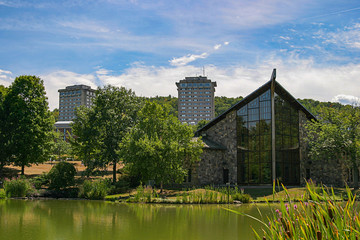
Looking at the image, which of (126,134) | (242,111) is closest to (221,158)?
(242,111)

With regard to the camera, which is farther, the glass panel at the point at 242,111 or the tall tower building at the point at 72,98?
the tall tower building at the point at 72,98

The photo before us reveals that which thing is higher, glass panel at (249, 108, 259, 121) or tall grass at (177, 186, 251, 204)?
glass panel at (249, 108, 259, 121)

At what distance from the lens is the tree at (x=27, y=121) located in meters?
36.2

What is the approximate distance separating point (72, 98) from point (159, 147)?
173507mm

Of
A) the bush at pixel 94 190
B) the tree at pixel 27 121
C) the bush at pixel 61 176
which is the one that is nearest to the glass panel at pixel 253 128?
the bush at pixel 94 190

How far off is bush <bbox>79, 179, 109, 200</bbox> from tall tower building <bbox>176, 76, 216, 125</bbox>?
455 feet

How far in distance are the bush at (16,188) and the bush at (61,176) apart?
8.29ft

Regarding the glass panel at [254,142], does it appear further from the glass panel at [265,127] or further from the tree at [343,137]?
the tree at [343,137]

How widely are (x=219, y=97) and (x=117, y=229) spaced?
555ft

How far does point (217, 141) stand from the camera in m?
38.9

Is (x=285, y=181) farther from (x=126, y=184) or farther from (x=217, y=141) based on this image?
(x=126, y=184)

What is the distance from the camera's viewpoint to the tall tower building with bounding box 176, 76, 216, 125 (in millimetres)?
169375

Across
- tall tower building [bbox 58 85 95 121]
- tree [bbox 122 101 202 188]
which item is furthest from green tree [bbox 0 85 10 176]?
tall tower building [bbox 58 85 95 121]

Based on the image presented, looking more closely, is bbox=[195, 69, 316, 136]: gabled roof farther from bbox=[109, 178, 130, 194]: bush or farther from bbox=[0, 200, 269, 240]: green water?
bbox=[0, 200, 269, 240]: green water
